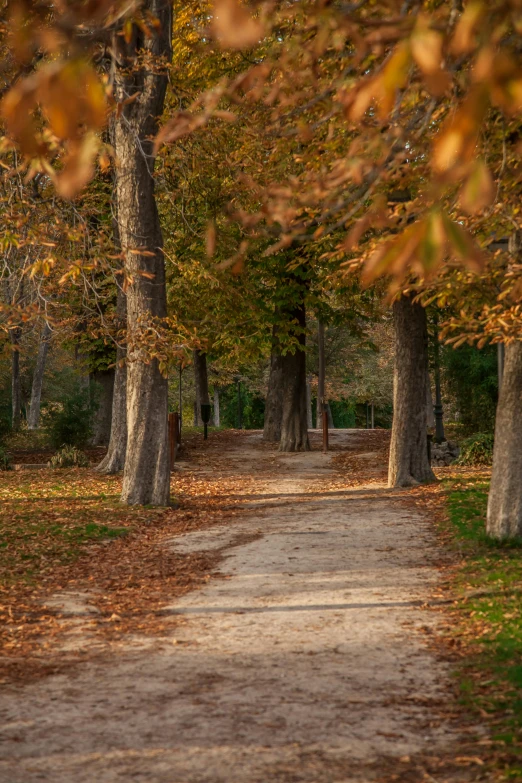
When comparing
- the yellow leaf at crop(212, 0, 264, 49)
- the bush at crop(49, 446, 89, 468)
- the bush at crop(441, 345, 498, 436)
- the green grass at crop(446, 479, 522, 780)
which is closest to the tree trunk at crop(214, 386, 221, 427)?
the bush at crop(441, 345, 498, 436)

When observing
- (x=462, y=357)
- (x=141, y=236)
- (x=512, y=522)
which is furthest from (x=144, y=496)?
(x=462, y=357)

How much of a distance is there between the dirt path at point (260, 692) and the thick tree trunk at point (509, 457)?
1.30 meters

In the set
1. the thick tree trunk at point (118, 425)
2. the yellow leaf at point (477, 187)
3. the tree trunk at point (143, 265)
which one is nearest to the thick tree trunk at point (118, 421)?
the thick tree trunk at point (118, 425)

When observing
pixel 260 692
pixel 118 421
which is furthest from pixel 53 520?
pixel 260 692

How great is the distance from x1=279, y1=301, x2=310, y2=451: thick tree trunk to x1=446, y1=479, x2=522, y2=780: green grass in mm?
13529

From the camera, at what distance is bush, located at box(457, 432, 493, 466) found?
22938 millimetres

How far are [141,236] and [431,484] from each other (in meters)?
7.08

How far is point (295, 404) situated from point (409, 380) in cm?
959

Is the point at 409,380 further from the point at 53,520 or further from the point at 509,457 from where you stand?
the point at 53,520

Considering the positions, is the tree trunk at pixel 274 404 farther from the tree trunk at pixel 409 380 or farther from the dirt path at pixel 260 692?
the dirt path at pixel 260 692

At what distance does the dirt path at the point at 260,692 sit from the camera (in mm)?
5066

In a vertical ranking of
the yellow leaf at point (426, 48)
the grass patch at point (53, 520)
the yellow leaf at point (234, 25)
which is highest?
the yellow leaf at point (234, 25)

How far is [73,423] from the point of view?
25.4 meters

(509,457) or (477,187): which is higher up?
(477,187)
